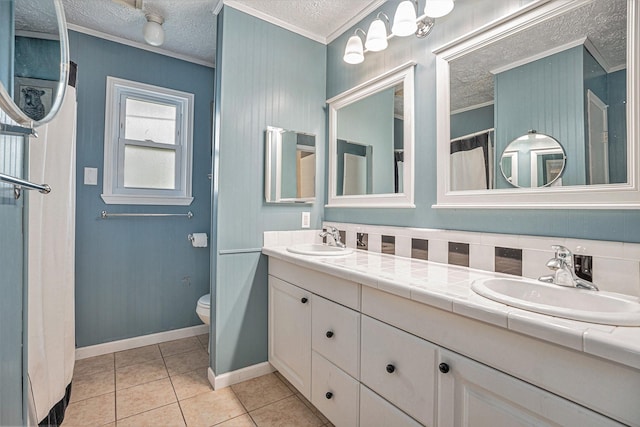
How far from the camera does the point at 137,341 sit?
233 cm

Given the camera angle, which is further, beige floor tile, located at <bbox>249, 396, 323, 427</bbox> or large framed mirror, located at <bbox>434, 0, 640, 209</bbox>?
beige floor tile, located at <bbox>249, 396, 323, 427</bbox>

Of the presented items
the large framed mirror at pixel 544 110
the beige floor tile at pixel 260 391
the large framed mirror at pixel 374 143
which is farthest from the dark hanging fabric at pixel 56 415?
the large framed mirror at pixel 544 110

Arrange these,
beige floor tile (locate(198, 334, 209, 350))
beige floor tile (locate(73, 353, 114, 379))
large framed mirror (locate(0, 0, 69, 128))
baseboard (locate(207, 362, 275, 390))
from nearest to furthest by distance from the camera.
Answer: large framed mirror (locate(0, 0, 69, 128))
baseboard (locate(207, 362, 275, 390))
beige floor tile (locate(73, 353, 114, 379))
beige floor tile (locate(198, 334, 209, 350))

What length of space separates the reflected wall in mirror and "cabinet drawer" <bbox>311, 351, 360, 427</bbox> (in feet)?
3.43

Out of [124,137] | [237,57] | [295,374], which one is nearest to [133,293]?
[124,137]

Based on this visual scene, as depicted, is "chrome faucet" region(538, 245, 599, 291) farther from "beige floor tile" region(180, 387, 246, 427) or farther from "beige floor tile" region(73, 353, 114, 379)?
"beige floor tile" region(73, 353, 114, 379)

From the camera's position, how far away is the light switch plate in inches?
85.2

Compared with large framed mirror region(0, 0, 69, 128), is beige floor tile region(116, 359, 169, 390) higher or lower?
lower

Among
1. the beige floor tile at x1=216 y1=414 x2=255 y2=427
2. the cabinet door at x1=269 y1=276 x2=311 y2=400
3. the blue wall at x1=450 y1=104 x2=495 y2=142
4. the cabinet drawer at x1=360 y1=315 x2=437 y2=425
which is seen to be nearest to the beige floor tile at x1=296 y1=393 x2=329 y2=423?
the cabinet door at x1=269 y1=276 x2=311 y2=400

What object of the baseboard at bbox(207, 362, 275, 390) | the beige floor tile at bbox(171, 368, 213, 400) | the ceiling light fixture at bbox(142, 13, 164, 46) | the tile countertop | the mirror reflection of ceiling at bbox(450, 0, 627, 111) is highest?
the ceiling light fixture at bbox(142, 13, 164, 46)

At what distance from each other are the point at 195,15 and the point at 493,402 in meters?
2.61

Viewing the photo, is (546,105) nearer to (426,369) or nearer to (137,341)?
(426,369)

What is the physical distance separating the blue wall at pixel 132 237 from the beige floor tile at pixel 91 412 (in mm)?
663

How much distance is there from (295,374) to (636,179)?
1.71m
